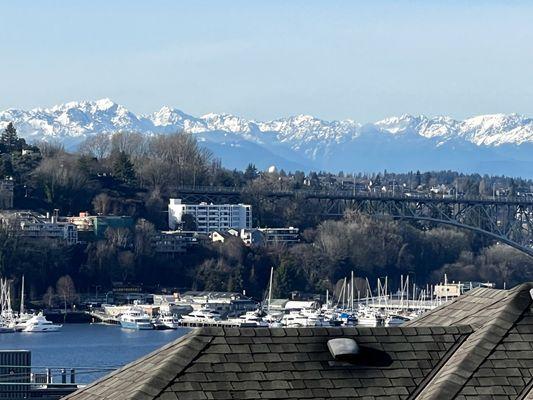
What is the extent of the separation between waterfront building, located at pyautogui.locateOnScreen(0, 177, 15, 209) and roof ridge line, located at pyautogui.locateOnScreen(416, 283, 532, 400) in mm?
92020

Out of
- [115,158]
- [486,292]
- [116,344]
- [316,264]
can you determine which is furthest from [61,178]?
[486,292]

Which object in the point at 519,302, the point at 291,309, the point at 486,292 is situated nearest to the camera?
the point at 519,302

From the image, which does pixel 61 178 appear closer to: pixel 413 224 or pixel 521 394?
pixel 413 224

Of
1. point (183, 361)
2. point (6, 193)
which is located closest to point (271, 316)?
point (6, 193)

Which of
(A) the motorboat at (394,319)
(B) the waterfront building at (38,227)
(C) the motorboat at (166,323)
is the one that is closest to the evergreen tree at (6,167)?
(B) the waterfront building at (38,227)

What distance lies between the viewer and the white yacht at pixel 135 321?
7938 cm

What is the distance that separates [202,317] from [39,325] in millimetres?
8153

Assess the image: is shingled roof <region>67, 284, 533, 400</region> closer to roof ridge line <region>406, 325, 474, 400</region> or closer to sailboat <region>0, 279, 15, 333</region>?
roof ridge line <region>406, 325, 474, 400</region>

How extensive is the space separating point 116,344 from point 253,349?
56444mm

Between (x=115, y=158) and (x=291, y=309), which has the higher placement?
(x=115, y=158)

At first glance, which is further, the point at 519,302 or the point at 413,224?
the point at 413,224

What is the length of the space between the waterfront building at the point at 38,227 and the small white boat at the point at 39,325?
622 inches

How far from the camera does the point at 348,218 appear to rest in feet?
360

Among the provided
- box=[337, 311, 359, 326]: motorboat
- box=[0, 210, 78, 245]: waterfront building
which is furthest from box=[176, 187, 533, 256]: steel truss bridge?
box=[337, 311, 359, 326]: motorboat
